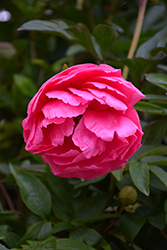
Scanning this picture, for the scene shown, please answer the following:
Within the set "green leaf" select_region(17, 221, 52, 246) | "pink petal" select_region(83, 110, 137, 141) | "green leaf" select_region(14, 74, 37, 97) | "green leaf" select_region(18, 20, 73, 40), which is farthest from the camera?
"green leaf" select_region(14, 74, 37, 97)

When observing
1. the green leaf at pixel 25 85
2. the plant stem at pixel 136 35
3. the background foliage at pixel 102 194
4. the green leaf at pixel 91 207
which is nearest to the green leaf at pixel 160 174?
the background foliage at pixel 102 194

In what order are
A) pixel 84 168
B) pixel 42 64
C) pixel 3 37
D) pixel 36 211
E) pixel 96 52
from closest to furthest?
pixel 84 168 < pixel 36 211 < pixel 96 52 < pixel 42 64 < pixel 3 37

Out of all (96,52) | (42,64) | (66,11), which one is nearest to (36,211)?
(96,52)

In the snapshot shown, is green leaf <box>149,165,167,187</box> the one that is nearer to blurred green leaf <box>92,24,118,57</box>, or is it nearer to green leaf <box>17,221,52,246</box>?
green leaf <box>17,221,52,246</box>

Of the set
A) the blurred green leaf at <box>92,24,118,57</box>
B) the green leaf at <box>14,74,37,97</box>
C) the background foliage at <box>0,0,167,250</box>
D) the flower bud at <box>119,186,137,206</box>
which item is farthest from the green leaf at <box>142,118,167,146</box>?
the green leaf at <box>14,74,37,97</box>

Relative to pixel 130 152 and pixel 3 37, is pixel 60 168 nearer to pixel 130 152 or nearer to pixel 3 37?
pixel 130 152

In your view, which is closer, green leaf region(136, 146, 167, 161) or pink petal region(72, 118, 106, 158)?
pink petal region(72, 118, 106, 158)

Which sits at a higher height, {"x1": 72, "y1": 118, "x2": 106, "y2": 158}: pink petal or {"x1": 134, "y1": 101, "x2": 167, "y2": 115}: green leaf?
{"x1": 72, "y1": 118, "x2": 106, "y2": 158}: pink petal

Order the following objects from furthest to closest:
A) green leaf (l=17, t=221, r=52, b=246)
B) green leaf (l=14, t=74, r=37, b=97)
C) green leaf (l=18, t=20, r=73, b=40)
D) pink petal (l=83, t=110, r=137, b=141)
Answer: green leaf (l=14, t=74, r=37, b=97)
green leaf (l=18, t=20, r=73, b=40)
green leaf (l=17, t=221, r=52, b=246)
pink petal (l=83, t=110, r=137, b=141)
